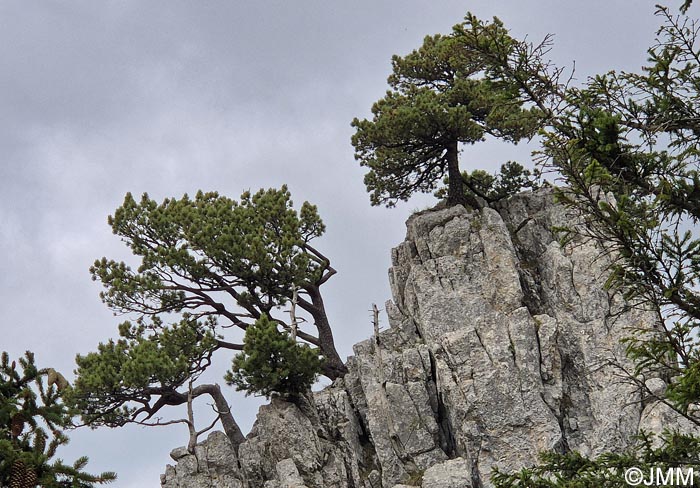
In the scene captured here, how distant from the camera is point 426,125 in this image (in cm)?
3128

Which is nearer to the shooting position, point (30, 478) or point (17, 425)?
point (30, 478)

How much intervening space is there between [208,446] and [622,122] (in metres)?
20.3

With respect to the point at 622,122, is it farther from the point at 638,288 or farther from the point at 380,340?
the point at 380,340

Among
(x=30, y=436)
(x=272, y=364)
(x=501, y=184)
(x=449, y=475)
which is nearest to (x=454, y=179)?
(x=501, y=184)

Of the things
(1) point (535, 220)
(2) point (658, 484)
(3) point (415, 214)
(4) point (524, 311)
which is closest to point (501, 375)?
(4) point (524, 311)

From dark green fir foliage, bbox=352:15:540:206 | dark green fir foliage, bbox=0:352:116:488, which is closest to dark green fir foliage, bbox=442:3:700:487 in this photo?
dark green fir foliage, bbox=0:352:116:488

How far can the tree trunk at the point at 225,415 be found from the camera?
94.5ft

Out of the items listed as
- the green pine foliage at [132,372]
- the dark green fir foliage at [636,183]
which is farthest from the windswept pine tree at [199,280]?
the dark green fir foliage at [636,183]

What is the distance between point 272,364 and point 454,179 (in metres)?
12.3

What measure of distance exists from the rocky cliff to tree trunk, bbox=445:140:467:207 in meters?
3.00

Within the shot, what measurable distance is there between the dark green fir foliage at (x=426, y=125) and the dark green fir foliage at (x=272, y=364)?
33.6 feet

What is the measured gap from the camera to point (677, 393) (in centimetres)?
1130

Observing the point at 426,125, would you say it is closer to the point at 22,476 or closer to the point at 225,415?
the point at 225,415

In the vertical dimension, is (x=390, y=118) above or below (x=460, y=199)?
above
